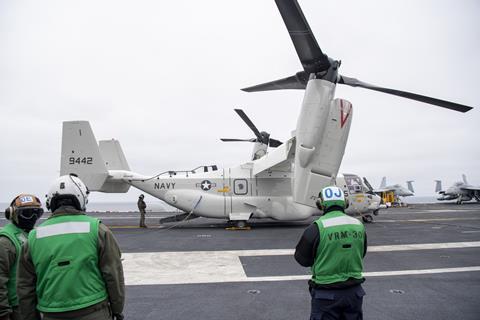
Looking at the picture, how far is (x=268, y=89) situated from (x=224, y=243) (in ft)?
20.4

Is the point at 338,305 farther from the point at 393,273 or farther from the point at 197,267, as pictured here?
the point at 197,267

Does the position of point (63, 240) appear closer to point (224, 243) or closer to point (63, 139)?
point (224, 243)

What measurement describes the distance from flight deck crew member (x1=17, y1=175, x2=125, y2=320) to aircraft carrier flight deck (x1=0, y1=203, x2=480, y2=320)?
9.31 ft

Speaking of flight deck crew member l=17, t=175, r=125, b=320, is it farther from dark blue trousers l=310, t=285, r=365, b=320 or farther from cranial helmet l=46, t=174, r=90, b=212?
dark blue trousers l=310, t=285, r=365, b=320

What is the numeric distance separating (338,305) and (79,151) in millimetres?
14569

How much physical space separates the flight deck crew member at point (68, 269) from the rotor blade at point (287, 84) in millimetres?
10576

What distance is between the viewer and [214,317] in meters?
5.14

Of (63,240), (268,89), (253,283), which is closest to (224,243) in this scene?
(253,283)

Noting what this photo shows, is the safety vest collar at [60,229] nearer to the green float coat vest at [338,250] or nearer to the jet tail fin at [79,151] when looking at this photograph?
the green float coat vest at [338,250]

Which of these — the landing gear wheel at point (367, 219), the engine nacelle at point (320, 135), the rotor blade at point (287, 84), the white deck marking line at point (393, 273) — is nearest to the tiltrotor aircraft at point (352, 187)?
the landing gear wheel at point (367, 219)

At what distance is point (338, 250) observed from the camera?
10.8 feet

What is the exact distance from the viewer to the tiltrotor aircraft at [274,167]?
35.8ft

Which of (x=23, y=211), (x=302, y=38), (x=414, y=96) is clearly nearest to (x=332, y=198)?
(x=23, y=211)

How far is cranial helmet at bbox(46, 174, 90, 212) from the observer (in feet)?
9.02
